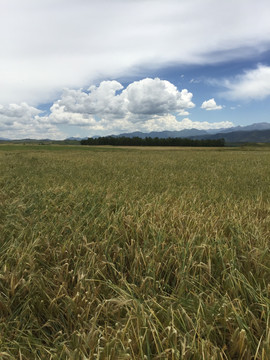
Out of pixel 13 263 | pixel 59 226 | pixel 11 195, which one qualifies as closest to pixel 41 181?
pixel 11 195

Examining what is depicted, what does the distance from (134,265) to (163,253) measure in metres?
0.40

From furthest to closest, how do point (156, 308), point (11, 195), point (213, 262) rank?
point (11, 195)
point (213, 262)
point (156, 308)

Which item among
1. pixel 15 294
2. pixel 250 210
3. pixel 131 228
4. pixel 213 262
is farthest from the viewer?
pixel 250 210

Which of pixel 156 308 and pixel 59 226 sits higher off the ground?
pixel 59 226

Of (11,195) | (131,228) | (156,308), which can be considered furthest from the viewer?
(11,195)

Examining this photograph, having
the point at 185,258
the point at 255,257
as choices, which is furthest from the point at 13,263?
the point at 255,257

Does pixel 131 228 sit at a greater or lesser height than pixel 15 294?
greater

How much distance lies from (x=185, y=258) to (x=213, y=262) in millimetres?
382

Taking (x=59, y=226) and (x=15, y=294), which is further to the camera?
(x=59, y=226)

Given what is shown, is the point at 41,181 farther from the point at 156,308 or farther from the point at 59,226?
the point at 156,308

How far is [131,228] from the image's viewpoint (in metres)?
3.35

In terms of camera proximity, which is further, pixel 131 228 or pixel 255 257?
pixel 131 228

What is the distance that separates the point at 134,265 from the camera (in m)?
2.61

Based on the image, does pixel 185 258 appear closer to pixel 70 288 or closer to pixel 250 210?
pixel 70 288
